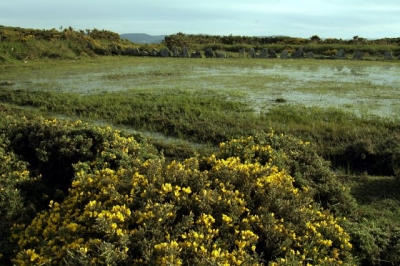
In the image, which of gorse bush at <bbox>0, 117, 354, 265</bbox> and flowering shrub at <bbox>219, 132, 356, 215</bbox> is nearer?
gorse bush at <bbox>0, 117, 354, 265</bbox>

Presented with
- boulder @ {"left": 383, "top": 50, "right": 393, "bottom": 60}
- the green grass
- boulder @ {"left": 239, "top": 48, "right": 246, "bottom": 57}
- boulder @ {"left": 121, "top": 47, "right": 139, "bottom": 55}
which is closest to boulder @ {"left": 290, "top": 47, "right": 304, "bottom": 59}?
boulder @ {"left": 239, "top": 48, "right": 246, "bottom": 57}

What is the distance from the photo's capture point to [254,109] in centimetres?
1059

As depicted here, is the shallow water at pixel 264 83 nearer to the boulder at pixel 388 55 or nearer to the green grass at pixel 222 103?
the green grass at pixel 222 103

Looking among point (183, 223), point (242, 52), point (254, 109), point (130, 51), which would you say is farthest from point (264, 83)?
point (130, 51)

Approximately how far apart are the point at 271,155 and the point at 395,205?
192 cm

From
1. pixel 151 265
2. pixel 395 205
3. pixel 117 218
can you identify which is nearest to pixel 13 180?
pixel 117 218

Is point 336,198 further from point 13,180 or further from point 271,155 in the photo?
point 13,180

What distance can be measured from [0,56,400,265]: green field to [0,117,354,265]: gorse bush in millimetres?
782

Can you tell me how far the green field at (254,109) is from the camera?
19.7 ft

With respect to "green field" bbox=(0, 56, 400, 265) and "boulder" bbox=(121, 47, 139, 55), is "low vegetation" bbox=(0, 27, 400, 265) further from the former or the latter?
"boulder" bbox=(121, 47, 139, 55)

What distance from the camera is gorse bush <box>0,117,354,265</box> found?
3061 millimetres

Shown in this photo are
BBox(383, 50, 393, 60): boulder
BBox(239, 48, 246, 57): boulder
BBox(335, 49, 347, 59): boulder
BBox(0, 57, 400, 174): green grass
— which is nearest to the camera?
BBox(0, 57, 400, 174): green grass

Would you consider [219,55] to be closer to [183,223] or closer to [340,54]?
[340,54]

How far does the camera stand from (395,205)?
5.43 m
